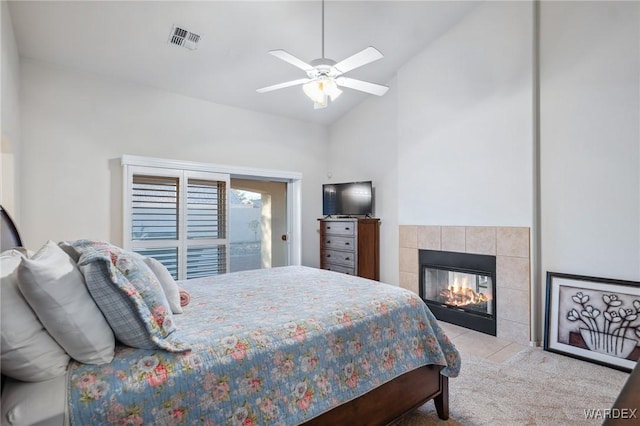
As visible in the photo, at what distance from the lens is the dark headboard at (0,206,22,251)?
1780mm

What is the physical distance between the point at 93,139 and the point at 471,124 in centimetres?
408

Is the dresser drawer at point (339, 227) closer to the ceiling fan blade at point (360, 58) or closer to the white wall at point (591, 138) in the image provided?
the white wall at point (591, 138)

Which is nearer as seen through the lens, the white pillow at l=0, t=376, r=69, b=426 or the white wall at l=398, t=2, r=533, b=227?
the white pillow at l=0, t=376, r=69, b=426

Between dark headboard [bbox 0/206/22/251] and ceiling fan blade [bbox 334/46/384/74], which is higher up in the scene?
ceiling fan blade [bbox 334/46/384/74]

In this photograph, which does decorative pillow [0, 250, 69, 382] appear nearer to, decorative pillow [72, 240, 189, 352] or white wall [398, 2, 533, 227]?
decorative pillow [72, 240, 189, 352]

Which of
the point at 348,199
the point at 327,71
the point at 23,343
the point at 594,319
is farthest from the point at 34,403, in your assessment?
the point at 348,199

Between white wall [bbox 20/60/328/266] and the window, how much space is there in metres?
0.20

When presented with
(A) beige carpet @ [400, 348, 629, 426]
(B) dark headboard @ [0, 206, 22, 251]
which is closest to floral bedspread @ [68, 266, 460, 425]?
(A) beige carpet @ [400, 348, 629, 426]

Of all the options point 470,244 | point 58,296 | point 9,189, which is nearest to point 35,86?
point 9,189

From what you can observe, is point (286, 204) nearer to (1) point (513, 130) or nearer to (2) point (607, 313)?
(1) point (513, 130)

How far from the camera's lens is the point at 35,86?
3176mm

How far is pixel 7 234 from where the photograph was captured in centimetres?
191

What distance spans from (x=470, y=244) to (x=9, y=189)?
427 cm

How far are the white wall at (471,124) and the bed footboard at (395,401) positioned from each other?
1983mm
